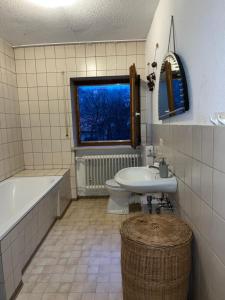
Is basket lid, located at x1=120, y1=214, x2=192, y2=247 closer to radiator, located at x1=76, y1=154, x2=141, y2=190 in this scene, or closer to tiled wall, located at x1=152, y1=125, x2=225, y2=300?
tiled wall, located at x1=152, y1=125, x2=225, y2=300

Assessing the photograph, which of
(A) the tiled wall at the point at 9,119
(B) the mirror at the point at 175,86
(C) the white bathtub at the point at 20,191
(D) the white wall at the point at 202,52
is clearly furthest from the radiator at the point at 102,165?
(D) the white wall at the point at 202,52

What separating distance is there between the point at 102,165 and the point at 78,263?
1.59m

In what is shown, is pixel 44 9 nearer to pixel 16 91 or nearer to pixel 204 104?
pixel 16 91

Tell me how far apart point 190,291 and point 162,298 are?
0.35 m

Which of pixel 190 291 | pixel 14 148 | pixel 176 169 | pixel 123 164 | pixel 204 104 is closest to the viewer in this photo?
pixel 204 104

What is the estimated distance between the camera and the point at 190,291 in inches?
57.4

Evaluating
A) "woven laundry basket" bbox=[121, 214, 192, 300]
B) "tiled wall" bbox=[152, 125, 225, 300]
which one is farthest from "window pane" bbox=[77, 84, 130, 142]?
"woven laundry basket" bbox=[121, 214, 192, 300]

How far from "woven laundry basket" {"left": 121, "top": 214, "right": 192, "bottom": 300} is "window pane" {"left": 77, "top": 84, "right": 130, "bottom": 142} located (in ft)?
7.72

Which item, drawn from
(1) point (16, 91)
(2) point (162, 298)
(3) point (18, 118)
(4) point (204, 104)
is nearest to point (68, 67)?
(1) point (16, 91)

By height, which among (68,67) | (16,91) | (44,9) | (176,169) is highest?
(44,9)

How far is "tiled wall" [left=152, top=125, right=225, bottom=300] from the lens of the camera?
98 cm

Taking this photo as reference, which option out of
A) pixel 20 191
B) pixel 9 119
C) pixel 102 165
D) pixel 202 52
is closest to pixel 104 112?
pixel 102 165

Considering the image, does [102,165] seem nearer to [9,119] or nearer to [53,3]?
[9,119]

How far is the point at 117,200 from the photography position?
2986 mm
